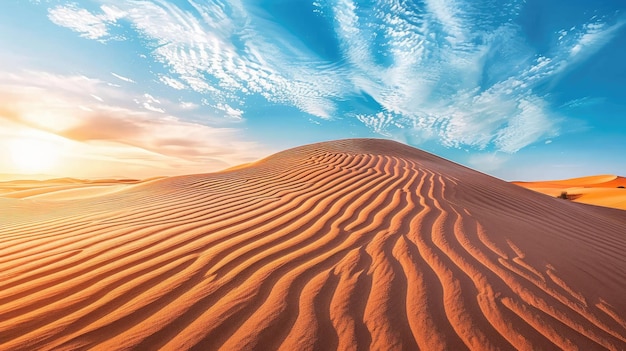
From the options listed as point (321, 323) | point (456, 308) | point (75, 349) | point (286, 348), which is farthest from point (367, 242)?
point (75, 349)

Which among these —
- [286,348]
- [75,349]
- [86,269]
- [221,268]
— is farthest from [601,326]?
[86,269]

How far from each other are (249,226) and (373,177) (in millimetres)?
3296

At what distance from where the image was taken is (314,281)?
6.15ft

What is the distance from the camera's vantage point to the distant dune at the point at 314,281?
4.60 feet

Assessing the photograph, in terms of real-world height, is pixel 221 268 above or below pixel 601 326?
below

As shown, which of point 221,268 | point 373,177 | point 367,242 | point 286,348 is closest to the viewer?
point 286,348

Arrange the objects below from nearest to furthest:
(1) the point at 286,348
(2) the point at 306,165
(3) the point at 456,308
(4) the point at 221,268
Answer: (1) the point at 286,348, (3) the point at 456,308, (4) the point at 221,268, (2) the point at 306,165

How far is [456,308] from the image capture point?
62.9 inches

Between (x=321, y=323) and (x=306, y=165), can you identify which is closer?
(x=321, y=323)

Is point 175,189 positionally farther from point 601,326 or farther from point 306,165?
point 601,326

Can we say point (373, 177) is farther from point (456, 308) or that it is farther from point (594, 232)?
point (456, 308)

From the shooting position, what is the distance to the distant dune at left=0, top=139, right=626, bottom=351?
140 centimetres

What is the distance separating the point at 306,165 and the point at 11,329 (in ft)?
20.9

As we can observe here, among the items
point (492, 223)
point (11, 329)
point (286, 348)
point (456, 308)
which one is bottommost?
point (11, 329)
